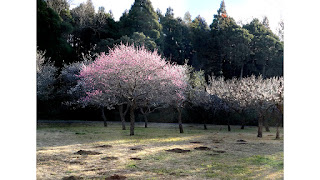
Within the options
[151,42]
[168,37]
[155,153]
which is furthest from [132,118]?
[168,37]

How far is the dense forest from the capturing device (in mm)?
4164

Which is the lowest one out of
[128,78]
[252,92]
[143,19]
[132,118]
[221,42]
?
[132,118]

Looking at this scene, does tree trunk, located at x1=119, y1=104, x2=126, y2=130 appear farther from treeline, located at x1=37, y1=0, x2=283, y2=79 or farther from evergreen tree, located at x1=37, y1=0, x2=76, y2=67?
evergreen tree, located at x1=37, y1=0, x2=76, y2=67

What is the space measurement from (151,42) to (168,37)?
353mm

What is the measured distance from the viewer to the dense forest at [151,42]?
13.7ft

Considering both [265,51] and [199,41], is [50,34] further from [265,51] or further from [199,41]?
[265,51]

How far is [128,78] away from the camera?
17.5ft

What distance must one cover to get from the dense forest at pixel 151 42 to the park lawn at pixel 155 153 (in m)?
0.28

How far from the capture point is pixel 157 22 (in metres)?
4.32

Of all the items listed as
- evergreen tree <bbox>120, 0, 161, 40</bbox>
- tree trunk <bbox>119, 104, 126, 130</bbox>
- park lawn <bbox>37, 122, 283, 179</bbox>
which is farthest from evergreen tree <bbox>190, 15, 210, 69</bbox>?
tree trunk <bbox>119, 104, 126, 130</bbox>
